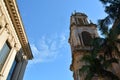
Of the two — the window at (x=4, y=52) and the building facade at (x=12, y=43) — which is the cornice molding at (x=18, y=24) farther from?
the window at (x=4, y=52)

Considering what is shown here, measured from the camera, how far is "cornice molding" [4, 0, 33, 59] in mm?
20913

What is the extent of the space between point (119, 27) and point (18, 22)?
11.9 metres

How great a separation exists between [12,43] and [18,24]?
2.58 meters

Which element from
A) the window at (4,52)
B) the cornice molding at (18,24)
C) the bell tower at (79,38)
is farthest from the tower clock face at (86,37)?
the window at (4,52)

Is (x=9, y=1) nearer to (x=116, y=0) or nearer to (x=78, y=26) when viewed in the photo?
(x=116, y=0)

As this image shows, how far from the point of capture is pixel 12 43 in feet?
72.0

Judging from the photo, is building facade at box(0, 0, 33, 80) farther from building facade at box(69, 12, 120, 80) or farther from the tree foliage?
building facade at box(69, 12, 120, 80)

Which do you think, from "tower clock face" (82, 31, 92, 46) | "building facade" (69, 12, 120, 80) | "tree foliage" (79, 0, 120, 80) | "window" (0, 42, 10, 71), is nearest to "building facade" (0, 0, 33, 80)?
"window" (0, 42, 10, 71)

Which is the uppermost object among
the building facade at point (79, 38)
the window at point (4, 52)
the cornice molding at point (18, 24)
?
the building facade at point (79, 38)

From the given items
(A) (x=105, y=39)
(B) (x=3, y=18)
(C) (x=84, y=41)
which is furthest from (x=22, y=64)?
(C) (x=84, y=41)

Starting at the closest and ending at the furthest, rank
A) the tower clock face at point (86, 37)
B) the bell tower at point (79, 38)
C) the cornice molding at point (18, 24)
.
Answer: the cornice molding at point (18, 24), the bell tower at point (79, 38), the tower clock face at point (86, 37)

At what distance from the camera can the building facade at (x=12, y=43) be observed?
63.5 ft

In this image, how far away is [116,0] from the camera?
19531mm

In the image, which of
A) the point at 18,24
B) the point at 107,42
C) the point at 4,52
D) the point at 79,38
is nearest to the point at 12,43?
the point at 4,52
